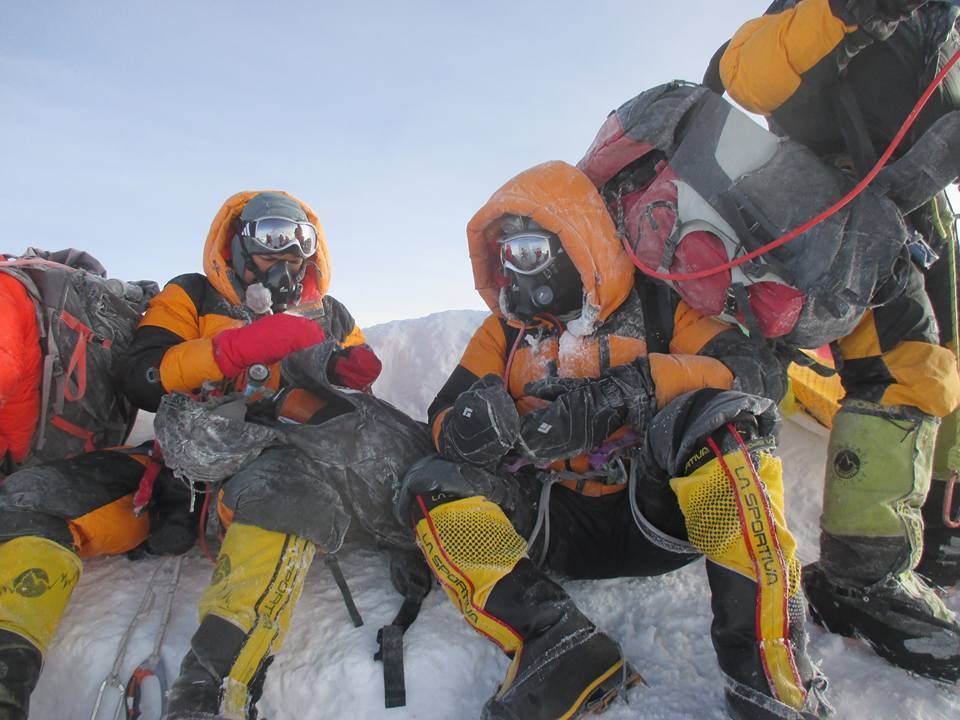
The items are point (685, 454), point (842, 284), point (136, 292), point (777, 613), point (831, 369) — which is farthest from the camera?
point (136, 292)

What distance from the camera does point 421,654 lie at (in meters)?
1.81

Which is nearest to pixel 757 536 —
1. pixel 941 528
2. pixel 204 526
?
pixel 941 528

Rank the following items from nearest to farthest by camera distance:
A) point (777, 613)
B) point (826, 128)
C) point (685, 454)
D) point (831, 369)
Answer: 1. point (777, 613)
2. point (685, 454)
3. point (826, 128)
4. point (831, 369)

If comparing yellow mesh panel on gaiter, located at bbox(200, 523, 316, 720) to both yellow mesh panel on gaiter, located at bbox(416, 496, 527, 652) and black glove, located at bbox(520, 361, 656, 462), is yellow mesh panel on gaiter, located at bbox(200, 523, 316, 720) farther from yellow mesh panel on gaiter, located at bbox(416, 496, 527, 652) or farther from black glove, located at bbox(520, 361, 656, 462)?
black glove, located at bbox(520, 361, 656, 462)

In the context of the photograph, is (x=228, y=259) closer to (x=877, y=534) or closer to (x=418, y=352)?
(x=418, y=352)

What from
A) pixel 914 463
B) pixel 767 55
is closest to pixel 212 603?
pixel 914 463

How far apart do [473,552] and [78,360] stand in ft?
5.70

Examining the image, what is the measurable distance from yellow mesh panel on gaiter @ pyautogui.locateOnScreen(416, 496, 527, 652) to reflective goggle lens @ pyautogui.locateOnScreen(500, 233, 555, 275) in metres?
0.89

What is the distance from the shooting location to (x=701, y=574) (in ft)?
7.34

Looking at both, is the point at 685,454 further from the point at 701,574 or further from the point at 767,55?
the point at 767,55

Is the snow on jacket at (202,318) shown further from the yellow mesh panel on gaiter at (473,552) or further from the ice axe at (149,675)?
the yellow mesh panel on gaiter at (473,552)

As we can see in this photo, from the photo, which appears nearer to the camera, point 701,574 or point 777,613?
point 777,613

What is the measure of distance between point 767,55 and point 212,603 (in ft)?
7.34

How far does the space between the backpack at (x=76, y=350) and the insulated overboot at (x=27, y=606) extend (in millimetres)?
718
